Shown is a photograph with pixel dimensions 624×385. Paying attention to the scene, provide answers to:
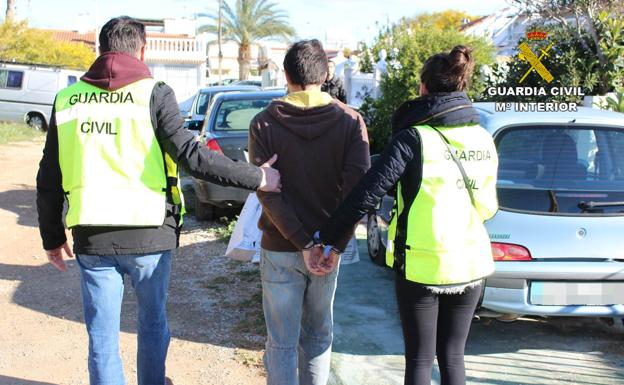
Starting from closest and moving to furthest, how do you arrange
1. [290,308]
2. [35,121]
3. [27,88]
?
[290,308] → [27,88] → [35,121]

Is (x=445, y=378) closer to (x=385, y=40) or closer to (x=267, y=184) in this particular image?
(x=267, y=184)

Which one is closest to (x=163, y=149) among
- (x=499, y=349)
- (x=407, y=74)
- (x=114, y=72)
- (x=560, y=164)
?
(x=114, y=72)

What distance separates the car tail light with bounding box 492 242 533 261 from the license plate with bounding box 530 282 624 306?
171 mm

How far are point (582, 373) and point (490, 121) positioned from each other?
1669mm

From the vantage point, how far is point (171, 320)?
5043mm

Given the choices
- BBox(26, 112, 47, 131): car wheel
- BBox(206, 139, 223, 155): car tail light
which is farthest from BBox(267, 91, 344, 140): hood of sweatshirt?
BBox(26, 112, 47, 131): car wheel

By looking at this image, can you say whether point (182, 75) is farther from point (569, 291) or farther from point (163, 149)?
point (163, 149)

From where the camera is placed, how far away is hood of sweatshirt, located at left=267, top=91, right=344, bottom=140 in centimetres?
291

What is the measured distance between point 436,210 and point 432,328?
528 mm

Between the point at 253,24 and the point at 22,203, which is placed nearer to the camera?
the point at 22,203

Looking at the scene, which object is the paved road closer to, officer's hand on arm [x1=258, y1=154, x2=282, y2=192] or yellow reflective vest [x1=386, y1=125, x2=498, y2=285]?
yellow reflective vest [x1=386, y1=125, x2=498, y2=285]

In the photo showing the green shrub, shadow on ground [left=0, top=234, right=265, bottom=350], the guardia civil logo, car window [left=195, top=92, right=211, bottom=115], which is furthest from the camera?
car window [left=195, top=92, right=211, bottom=115]

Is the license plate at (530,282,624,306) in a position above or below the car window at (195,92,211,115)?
below

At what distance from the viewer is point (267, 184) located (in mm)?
2904
